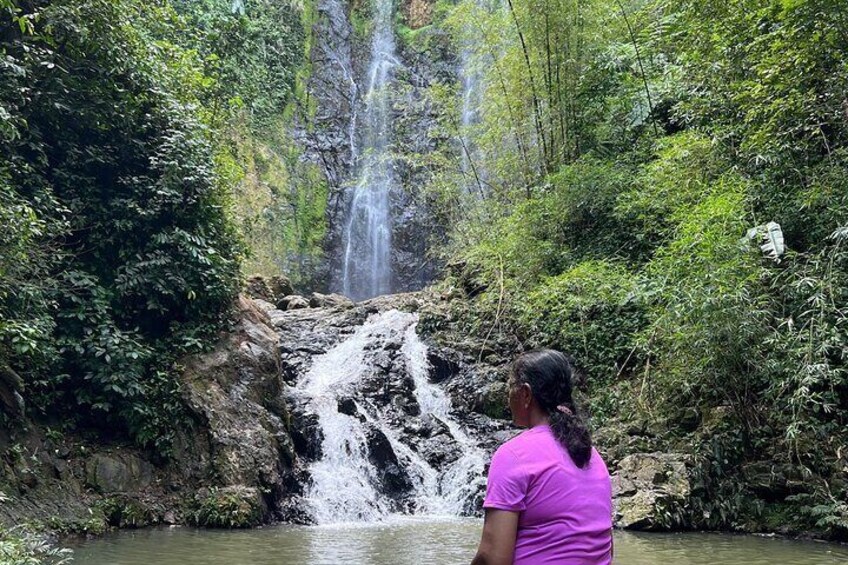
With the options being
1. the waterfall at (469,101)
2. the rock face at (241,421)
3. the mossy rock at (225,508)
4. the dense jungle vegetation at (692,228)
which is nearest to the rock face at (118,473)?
the rock face at (241,421)

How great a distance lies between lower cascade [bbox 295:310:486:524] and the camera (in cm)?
898

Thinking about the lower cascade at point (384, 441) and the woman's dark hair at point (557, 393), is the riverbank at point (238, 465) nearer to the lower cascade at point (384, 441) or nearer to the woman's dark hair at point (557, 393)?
the lower cascade at point (384, 441)

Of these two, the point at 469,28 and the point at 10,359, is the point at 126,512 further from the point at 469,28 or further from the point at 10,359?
the point at 469,28

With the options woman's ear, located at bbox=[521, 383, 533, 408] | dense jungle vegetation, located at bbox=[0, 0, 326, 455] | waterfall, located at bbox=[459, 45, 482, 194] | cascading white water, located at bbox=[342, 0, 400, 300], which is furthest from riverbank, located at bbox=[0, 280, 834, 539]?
cascading white water, located at bbox=[342, 0, 400, 300]

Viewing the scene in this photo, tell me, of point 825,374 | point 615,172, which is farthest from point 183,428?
point 615,172

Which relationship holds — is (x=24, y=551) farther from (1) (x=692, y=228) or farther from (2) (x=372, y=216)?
(2) (x=372, y=216)

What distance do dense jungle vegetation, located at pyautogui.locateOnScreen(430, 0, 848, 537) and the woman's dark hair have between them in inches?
232

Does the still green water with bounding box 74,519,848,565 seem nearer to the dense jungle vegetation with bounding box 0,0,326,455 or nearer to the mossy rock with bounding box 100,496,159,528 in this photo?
the mossy rock with bounding box 100,496,159,528

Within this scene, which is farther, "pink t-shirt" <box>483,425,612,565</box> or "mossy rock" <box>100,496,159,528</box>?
"mossy rock" <box>100,496,159,528</box>

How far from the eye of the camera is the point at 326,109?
24906 millimetres

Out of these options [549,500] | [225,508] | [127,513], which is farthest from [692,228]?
[127,513]

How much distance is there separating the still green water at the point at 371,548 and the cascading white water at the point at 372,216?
54.6 feet

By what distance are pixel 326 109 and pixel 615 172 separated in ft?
51.7

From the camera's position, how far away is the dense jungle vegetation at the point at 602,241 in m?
7.32
